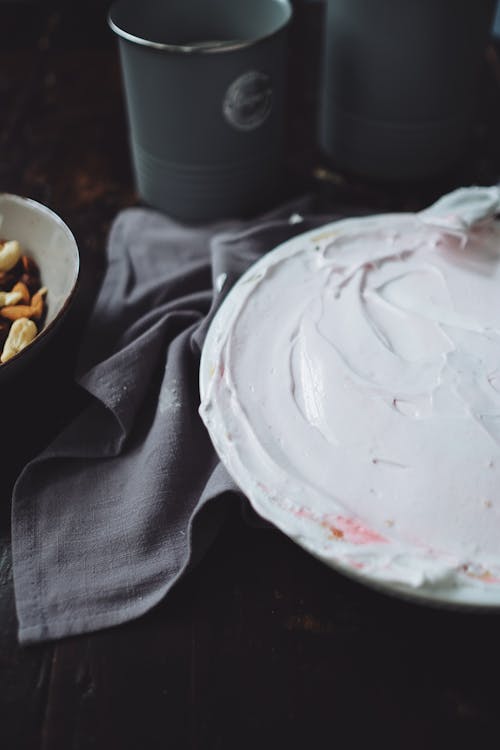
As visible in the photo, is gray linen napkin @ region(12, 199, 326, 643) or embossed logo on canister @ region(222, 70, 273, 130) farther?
embossed logo on canister @ region(222, 70, 273, 130)

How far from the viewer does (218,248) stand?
0.93 metres

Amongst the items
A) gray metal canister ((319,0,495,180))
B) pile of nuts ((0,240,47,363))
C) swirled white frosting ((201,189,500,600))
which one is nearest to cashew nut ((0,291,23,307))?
pile of nuts ((0,240,47,363))

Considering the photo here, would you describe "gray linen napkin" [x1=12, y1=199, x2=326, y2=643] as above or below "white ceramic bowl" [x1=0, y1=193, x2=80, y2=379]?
below

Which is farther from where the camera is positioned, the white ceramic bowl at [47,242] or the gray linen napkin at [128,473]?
the white ceramic bowl at [47,242]

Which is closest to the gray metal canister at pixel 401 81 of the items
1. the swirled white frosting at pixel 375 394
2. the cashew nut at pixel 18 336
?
the swirled white frosting at pixel 375 394

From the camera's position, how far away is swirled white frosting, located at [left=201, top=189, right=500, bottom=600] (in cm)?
60

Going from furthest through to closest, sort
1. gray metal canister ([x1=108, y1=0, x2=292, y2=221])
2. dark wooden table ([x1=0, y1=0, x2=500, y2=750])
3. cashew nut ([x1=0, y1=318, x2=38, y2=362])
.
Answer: gray metal canister ([x1=108, y1=0, x2=292, y2=221]) → cashew nut ([x1=0, y1=318, x2=38, y2=362]) → dark wooden table ([x1=0, y1=0, x2=500, y2=750])

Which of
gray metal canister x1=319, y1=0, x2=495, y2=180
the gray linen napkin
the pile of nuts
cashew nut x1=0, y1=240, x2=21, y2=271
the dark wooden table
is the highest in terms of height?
gray metal canister x1=319, y1=0, x2=495, y2=180

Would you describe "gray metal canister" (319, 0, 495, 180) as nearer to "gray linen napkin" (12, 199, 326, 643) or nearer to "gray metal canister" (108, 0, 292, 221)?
"gray metal canister" (108, 0, 292, 221)

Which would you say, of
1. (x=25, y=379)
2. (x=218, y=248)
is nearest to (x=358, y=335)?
(x=218, y=248)

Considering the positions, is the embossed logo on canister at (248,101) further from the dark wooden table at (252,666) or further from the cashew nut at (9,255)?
the dark wooden table at (252,666)

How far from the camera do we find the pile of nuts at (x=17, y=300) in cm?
77

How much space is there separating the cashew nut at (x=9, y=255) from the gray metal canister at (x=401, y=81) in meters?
0.52

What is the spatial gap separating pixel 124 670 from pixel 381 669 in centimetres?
20
